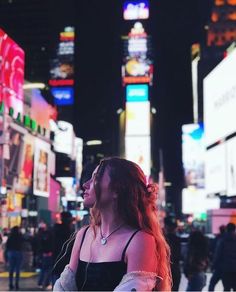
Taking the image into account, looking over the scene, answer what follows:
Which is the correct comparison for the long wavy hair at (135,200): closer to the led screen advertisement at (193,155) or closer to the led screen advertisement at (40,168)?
the led screen advertisement at (40,168)

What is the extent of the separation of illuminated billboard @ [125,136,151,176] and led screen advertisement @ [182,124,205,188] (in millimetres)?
11359

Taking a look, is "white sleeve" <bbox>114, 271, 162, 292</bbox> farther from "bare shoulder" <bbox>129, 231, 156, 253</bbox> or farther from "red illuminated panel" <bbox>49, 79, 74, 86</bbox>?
"red illuminated panel" <bbox>49, 79, 74, 86</bbox>

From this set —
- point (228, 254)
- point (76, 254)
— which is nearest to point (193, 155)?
point (228, 254)

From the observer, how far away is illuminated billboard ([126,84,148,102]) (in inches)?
2453

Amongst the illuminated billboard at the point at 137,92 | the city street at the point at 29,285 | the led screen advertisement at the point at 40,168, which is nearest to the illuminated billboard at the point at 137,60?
the illuminated billboard at the point at 137,92

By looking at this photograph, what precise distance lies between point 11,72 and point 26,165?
268 inches

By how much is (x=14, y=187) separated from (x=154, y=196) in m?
28.7

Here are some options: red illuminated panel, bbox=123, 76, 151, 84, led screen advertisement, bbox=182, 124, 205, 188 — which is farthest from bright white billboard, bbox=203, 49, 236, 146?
led screen advertisement, bbox=182, 124, 205, 188

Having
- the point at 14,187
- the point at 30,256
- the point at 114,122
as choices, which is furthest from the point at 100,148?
the point at 30,256

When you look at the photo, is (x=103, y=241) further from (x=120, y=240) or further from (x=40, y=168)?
(x=40, y=168)

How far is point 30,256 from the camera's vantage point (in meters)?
21.3

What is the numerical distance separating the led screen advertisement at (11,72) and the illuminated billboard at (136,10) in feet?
158

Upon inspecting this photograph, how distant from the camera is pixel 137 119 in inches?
2383

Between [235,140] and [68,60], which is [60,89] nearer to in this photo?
[68,60]
